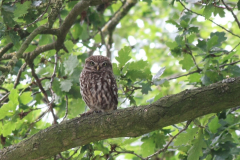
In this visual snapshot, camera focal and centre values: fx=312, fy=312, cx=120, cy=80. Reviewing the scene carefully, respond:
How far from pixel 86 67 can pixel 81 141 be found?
2.13m

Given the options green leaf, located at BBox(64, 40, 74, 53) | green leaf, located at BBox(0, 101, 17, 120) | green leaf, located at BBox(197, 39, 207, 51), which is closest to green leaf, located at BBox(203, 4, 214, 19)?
green leaf, located at BBox(197, 39, 207, 51)

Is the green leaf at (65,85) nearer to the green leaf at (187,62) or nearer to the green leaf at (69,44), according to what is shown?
the green leaf at (69,44)

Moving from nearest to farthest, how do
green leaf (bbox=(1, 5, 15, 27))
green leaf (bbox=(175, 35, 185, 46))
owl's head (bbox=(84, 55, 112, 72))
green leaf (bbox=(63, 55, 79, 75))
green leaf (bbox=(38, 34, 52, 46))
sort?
1. green leaf (bbox=(1, 5, 15, 27))
2. green leaf (bbox=(175, 35, 185, 46))
3. green leaf (bbox=(63, 55, 79, 75))
4. green leaf (bbox=(38, 34, 52, 46))
5. owl's head (bbox=(84, 55, 112, 72))

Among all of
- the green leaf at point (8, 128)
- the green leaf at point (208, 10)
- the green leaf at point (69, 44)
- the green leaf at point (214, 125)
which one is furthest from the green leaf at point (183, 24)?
the green leaf at point (8, 128)

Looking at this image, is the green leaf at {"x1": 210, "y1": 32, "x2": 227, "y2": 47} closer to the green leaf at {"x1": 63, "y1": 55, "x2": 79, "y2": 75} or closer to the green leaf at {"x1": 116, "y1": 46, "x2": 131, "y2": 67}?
the green leaf at {"x1": 116, "y1": 46, "x2": 131, "y2": 67}

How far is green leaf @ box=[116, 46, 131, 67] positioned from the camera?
393cm

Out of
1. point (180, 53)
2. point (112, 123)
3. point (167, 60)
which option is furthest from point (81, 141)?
point (167, 60)

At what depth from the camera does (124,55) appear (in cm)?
396

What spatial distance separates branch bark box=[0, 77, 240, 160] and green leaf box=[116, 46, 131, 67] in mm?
1026

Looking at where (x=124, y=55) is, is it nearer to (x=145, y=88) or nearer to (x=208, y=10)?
(x=145, y=88)

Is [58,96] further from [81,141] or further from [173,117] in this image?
[173,117]

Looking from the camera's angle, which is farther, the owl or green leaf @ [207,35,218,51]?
the owl

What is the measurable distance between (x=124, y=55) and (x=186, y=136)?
1.25m

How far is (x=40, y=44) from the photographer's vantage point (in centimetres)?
482
